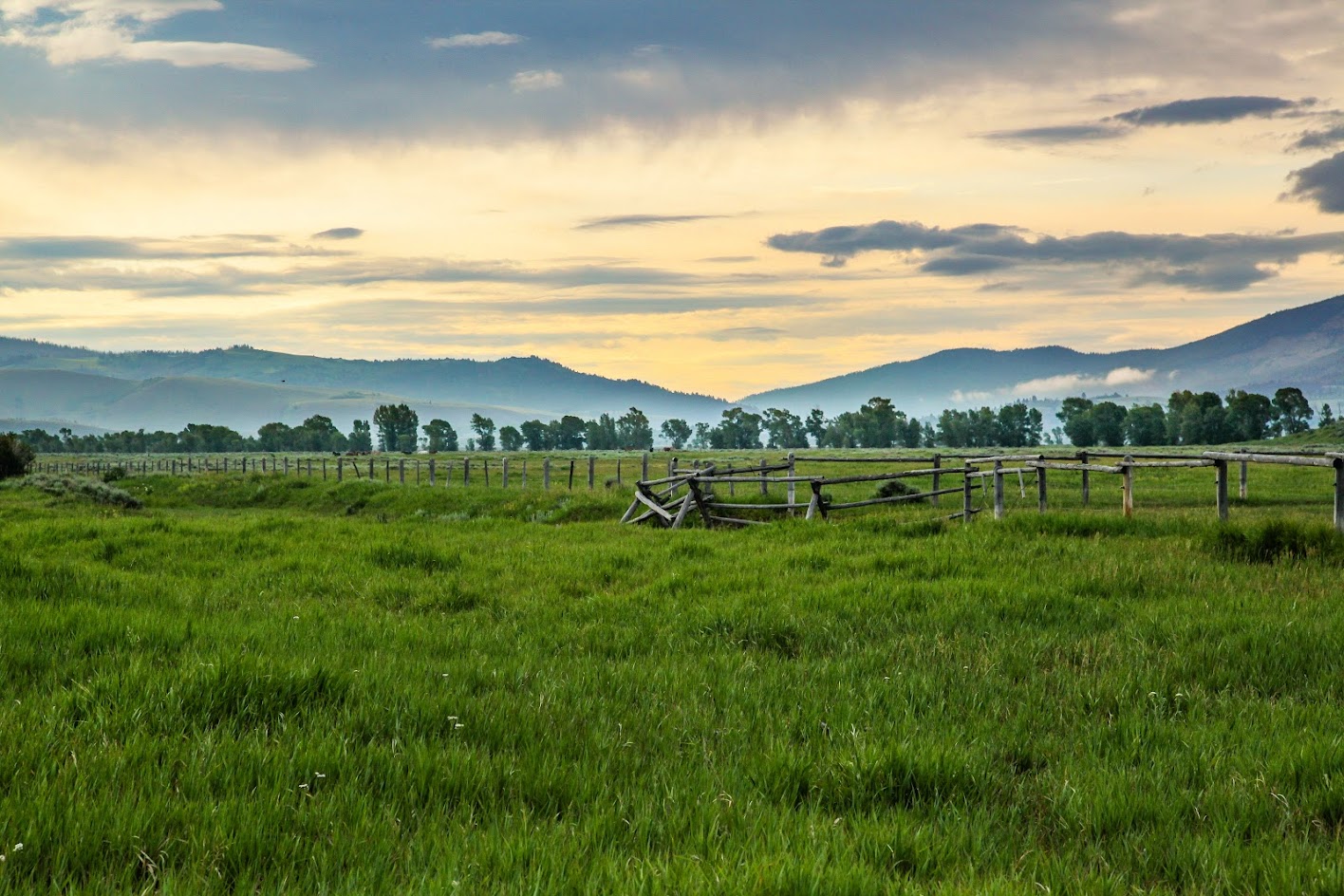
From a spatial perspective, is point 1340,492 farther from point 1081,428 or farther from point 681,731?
point 1081,428

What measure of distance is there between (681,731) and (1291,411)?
18333 centimetres

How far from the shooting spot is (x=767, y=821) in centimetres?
432

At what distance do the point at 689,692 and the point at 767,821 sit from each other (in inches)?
93.6

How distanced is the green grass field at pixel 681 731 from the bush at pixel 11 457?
5492cm

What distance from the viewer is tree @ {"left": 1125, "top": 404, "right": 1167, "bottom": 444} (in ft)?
541

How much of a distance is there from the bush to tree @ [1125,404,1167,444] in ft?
532

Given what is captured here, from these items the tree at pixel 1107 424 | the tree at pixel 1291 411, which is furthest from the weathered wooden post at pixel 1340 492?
the tree at pixel 1107 424

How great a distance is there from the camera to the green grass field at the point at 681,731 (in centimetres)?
390

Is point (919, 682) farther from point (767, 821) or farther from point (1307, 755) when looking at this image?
point (767, 821)

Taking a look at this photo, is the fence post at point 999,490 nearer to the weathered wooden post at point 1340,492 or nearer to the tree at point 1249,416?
the weathered wooden post at point 1340,492

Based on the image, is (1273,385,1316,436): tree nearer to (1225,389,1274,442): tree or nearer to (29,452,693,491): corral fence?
(1225,389,1274,442): tree

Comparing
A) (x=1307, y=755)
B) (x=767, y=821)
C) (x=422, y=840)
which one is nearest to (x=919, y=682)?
(x=1307, y=755)

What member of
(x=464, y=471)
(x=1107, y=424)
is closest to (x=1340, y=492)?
(x=464, y=471)

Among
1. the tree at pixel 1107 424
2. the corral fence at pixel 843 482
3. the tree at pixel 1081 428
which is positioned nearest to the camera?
the corral fence at pixel 843 482
